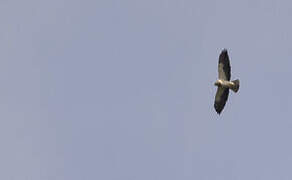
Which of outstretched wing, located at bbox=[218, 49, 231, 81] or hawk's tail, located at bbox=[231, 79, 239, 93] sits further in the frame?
outstretched wing, located at bbox=[218, 49, 231, 81]

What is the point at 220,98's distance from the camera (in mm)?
91250

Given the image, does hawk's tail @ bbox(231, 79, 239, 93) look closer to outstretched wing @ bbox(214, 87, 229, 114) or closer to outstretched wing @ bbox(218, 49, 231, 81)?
outstretched wing @ bbox(218, 49, 231, 81)

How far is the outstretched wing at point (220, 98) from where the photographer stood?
90625mm

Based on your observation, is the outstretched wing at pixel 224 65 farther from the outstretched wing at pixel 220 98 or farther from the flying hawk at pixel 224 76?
the outstretched wing at pixel 220 98

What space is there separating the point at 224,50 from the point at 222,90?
10.7 ft

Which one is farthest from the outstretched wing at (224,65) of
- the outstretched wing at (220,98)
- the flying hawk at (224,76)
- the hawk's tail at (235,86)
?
the outstretched wing at (220,98)

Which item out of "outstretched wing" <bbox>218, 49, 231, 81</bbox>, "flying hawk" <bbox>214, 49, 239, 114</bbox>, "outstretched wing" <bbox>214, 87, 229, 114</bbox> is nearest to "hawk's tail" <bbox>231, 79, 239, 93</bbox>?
"flying hawk" <bbox>214, 49, 239, 114</bbox>

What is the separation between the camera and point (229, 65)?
295 ft

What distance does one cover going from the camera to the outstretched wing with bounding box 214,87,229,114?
90.6m

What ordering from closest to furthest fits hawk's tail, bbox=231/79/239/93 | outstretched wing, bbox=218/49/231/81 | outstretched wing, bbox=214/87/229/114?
A: hawk's tail, bbox=231/79/239/93 < outstretched wing, bbox=218/49/231/81 < outstretched wing, bbox=214/87/229/114

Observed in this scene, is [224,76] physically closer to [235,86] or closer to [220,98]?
[235,86]

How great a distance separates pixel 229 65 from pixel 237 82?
1.68m

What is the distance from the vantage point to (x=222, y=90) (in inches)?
3568

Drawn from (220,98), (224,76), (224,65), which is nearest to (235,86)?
(224,76)
